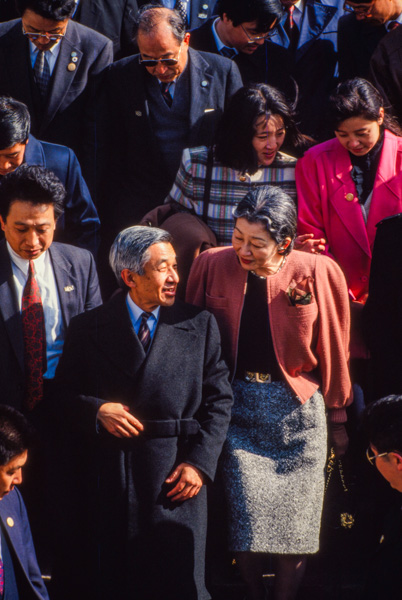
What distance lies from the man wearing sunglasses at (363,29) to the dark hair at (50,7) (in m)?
1.66

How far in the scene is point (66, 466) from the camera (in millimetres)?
4383

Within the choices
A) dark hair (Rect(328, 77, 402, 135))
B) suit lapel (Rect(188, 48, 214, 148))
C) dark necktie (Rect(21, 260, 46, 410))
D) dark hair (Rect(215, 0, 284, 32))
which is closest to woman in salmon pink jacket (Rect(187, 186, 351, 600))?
dark hair (Rect(328, 77, 402, 135))

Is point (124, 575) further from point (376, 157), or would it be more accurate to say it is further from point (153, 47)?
point (153, 47)

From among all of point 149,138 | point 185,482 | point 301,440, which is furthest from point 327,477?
point 149,138

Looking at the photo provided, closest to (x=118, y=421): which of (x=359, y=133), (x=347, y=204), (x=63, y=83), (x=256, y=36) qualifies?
(x=347, y=204)

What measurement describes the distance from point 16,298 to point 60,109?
147 centimetres

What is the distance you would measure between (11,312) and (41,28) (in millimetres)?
1780

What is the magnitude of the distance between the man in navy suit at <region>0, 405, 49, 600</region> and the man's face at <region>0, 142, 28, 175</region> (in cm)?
132

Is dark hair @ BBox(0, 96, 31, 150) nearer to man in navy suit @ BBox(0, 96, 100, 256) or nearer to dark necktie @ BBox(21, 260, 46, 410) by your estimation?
man in navy suit @ BBox(0, 96, 100, 256)

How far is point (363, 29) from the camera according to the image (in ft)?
17.9

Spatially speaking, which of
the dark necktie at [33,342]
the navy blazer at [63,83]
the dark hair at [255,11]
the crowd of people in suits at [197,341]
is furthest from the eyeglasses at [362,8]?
the dark necktie at [33,342]

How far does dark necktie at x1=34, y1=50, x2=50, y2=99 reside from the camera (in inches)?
209

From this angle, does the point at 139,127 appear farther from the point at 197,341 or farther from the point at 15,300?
the point at 197,341

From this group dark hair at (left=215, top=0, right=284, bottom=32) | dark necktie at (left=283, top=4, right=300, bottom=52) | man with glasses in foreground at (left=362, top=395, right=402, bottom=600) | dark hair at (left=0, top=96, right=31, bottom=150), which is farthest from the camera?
dark necktie at (left=283, top=4, right=300, bottom=52)
